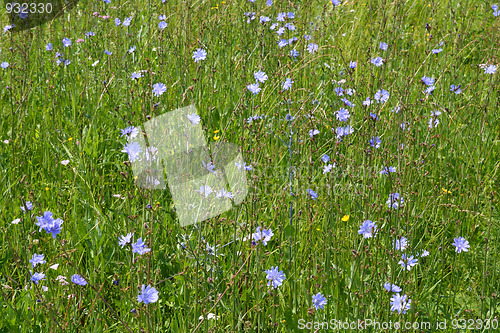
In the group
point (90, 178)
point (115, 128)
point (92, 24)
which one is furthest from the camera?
point (92, 24)

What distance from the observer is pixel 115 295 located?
1.89 metres

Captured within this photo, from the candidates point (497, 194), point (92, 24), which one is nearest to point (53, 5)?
point (92, 24)

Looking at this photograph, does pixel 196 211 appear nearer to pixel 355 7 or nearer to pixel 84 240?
pixel 84 240

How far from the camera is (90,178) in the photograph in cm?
244

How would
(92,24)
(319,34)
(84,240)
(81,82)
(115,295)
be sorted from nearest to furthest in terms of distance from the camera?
1. (115,295)
2. (84,240)
3. (81,82)
4. (319,34)
5. (92,24)

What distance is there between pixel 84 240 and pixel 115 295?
0.31 metres

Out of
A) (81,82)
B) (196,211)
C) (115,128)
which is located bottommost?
(196,211)

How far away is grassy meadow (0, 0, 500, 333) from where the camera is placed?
5.22 ft

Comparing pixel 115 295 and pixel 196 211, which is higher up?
pixel 196 211

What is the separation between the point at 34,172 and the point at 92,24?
2198 millimetres

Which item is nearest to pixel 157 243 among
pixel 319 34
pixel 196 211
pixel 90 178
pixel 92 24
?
pixel 196 211

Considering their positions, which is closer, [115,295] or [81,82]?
[115,295]

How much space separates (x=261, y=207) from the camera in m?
1.96

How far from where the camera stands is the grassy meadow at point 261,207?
1.59 meters
